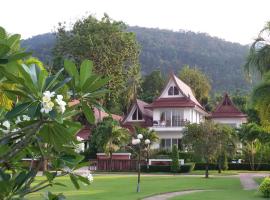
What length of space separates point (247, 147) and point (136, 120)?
12.1 metres

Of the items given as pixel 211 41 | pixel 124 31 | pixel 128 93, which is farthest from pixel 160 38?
pixel 124 31

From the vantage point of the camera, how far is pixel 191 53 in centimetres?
11700

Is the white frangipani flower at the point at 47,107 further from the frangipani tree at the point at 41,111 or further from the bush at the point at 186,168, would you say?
the bush at the point at 186,168

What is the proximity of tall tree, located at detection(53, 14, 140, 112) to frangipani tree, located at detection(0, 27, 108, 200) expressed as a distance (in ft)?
131

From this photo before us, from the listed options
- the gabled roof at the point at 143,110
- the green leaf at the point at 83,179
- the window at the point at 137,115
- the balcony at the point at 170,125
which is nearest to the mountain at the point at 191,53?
the gabled roof at the point at 143,110

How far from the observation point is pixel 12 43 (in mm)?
3139

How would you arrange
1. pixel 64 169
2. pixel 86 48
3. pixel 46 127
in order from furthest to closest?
pixel 86 48, pixel 64 169, pixel 46 127

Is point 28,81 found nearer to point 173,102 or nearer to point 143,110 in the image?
point 173,102

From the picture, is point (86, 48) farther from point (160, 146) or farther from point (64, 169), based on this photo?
point (64, 169)

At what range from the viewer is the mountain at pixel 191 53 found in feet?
342

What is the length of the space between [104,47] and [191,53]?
245 ft

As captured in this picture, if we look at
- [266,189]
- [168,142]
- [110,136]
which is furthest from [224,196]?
[168,142]

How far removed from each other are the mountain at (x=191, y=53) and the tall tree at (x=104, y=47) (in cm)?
4829

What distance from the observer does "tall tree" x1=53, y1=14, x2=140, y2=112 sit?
4434 cm
